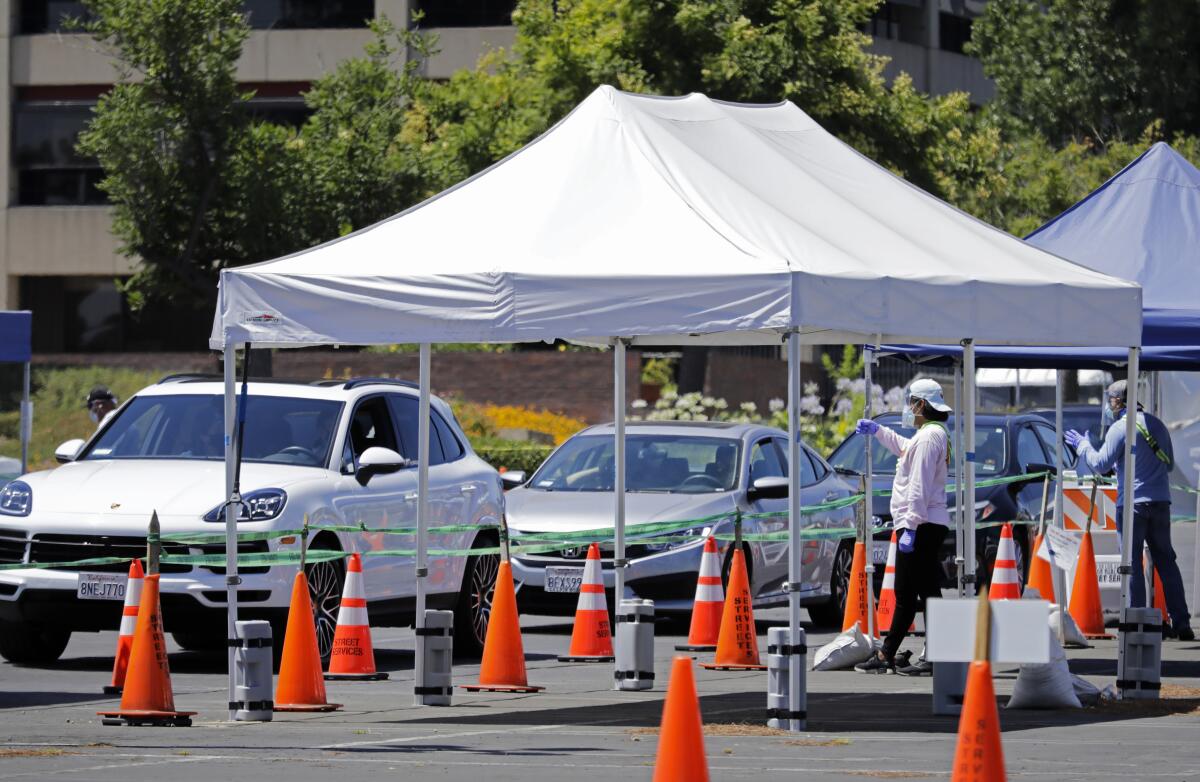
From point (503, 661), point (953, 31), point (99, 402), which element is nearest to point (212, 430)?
point (503, 661)

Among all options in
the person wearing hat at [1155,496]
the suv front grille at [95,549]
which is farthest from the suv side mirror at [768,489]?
the suv front grille at [95,549]

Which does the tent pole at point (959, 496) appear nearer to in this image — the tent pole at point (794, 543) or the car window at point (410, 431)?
the tent pole at point (794, 543)

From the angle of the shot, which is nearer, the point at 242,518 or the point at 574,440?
the point at 242,518

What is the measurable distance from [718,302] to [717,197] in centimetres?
123

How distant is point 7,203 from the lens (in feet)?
177

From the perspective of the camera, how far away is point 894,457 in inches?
870

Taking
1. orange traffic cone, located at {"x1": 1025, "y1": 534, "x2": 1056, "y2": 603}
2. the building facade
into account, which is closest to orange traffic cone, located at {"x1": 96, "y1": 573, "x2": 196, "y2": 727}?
orange traffic cone, located at {"x1": 1025, "y1": 534, "x2": 1056, "y2": 603}

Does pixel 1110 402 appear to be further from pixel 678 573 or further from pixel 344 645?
pixel 344 645

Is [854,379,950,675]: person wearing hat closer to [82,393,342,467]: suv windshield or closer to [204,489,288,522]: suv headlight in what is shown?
[204,489,288,522]: suv headlight

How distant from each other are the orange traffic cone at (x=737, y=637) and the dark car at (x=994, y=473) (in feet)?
12.7

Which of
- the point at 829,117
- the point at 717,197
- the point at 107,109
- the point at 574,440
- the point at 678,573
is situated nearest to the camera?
the point at 717,197

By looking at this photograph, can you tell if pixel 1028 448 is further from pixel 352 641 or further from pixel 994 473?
pixel 352 641

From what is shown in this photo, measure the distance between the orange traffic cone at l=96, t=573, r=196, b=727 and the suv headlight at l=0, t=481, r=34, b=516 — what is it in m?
3.53

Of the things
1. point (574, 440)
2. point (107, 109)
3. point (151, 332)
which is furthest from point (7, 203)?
point (574, 440)
